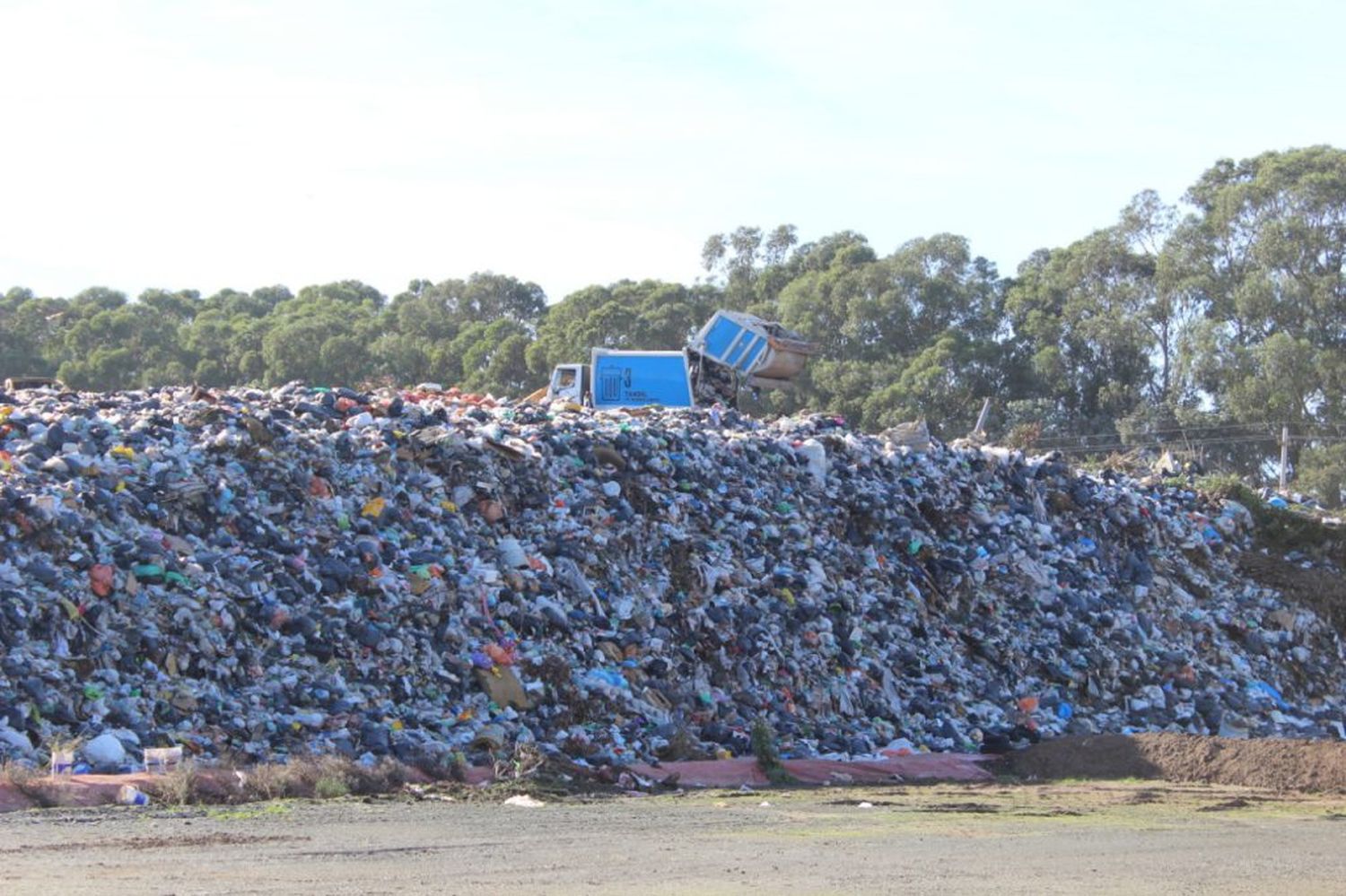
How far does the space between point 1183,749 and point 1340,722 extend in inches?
179

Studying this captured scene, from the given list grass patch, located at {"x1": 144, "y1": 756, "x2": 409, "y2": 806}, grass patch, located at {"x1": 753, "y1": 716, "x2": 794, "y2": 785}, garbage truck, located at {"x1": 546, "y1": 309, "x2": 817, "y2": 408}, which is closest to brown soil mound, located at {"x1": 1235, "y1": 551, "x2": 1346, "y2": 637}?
garbage truck, located at {"x1": 546, "y1": 309, "x2": 817, "y2": 408}

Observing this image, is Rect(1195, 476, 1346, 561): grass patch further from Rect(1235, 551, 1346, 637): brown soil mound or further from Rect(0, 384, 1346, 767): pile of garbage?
Rect(0, 384, 1346, 767): pile of garbage

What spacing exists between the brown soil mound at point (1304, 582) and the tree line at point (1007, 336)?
35.2 ft

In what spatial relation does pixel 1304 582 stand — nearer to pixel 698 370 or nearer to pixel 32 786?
pixel 698 370

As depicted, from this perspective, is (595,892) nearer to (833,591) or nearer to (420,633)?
(420,633)

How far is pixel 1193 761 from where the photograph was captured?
1022cm

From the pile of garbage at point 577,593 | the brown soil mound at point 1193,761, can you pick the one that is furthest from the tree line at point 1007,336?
the brown soil mound at point 1193,761

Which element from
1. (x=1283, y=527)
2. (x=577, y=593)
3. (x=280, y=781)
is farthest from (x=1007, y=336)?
(x=280, y=781)

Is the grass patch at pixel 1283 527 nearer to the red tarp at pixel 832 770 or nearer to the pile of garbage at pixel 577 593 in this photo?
the pile of garbage at pixel 577 593

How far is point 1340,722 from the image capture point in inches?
553

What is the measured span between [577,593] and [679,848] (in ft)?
15.4

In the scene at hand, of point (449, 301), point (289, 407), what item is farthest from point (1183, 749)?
point (449, 301)

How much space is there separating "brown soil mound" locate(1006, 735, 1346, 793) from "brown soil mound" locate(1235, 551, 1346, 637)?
619 cm

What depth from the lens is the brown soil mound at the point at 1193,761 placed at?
9852 mm
